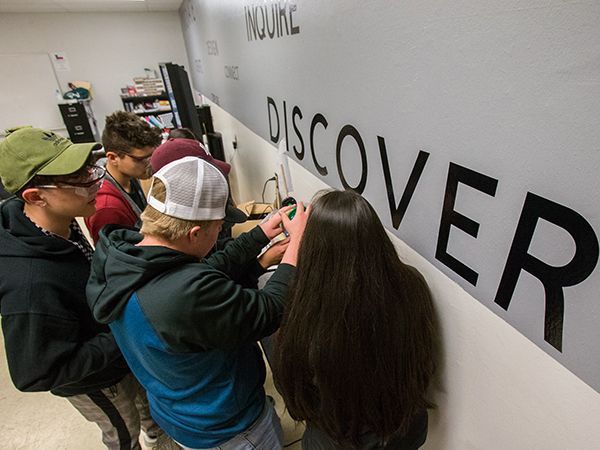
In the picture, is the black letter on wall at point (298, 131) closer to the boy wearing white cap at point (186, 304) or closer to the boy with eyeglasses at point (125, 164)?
the boy wearing white cap at point (186, 304)

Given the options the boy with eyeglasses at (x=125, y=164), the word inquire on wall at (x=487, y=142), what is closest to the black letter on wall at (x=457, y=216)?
the word inquire on wall at (x=487, y=142)

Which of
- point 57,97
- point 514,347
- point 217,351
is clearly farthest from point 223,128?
point 57,97

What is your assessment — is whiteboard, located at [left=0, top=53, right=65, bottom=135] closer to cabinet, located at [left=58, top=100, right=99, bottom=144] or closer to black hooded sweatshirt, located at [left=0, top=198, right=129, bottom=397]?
cabinet, located at [left=58, top=100, right=99, bottom=144]

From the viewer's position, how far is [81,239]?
1065 mm

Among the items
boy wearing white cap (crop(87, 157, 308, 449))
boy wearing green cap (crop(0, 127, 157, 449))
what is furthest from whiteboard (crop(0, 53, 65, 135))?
boy wearing white cap (crop(87, 157, 308, 449))

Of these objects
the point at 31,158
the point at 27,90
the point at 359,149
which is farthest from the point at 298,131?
the point at 27,90

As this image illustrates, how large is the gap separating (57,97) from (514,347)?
6809 mm

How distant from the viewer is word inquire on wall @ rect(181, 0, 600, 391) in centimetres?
40

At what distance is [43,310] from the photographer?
2.58 feet

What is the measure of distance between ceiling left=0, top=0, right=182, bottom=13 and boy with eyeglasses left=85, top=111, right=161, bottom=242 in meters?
4.28

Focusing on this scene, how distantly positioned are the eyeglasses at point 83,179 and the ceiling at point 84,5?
193 inches

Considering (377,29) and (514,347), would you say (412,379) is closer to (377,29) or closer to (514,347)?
(514,347)

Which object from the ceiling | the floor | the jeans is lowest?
the floor

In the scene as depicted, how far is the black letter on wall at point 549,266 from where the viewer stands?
0.42m
